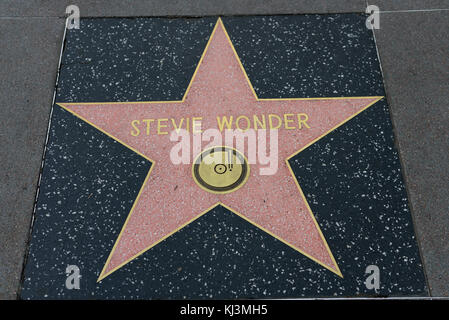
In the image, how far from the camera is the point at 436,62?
3135mm

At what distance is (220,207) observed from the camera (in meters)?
2.57

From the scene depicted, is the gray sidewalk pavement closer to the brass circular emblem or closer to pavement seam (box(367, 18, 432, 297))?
pavement seam (box(367, 18, 432, 297))

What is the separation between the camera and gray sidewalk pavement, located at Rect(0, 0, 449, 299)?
8.30 ft

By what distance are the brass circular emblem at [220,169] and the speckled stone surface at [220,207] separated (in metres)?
0.20

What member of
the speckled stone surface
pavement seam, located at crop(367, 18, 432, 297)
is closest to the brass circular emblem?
the speckled stone surface

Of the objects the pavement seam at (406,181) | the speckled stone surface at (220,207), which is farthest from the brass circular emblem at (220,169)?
the pavement seam at (406,181)

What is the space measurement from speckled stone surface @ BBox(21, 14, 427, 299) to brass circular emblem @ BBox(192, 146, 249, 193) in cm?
20

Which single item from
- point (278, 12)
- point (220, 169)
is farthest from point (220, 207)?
point (278, 12)

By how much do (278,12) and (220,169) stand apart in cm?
152

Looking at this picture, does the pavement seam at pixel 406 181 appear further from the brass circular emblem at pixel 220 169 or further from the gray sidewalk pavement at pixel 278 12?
the brass circular emblem at pixel 220 169

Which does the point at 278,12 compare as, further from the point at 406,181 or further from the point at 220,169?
the point at 406,181

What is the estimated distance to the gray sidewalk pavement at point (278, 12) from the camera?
2.53 meters

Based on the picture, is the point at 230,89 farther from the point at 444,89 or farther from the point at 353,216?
the point at 444,89
